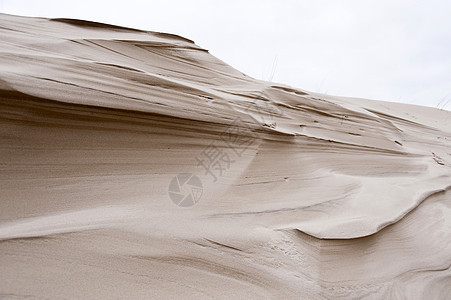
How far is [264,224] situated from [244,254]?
0.50 ft

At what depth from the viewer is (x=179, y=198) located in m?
0.99

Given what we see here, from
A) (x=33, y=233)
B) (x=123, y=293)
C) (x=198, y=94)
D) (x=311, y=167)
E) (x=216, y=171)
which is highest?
(x=198, y=94)

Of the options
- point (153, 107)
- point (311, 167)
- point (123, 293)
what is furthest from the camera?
point (311, 167)

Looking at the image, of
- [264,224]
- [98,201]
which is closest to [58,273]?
[98,201]

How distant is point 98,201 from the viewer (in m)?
0.89

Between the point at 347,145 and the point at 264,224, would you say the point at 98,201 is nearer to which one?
the point at 264,224

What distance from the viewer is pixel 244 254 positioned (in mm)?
844

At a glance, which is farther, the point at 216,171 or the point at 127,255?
the point at 216,171

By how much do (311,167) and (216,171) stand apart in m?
0.45

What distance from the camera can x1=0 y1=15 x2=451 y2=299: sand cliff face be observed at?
74cm

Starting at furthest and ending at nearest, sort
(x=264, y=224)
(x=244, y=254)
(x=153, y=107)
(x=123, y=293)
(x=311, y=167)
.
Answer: (x=311, y=167) < (x=153, y=107) < (x=264, y=224) < (x=244, y=254) < (x=123, y=293)

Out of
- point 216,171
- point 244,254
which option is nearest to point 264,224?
point 244,254

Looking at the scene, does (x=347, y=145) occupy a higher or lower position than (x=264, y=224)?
higher

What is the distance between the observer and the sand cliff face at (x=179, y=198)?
74cm
